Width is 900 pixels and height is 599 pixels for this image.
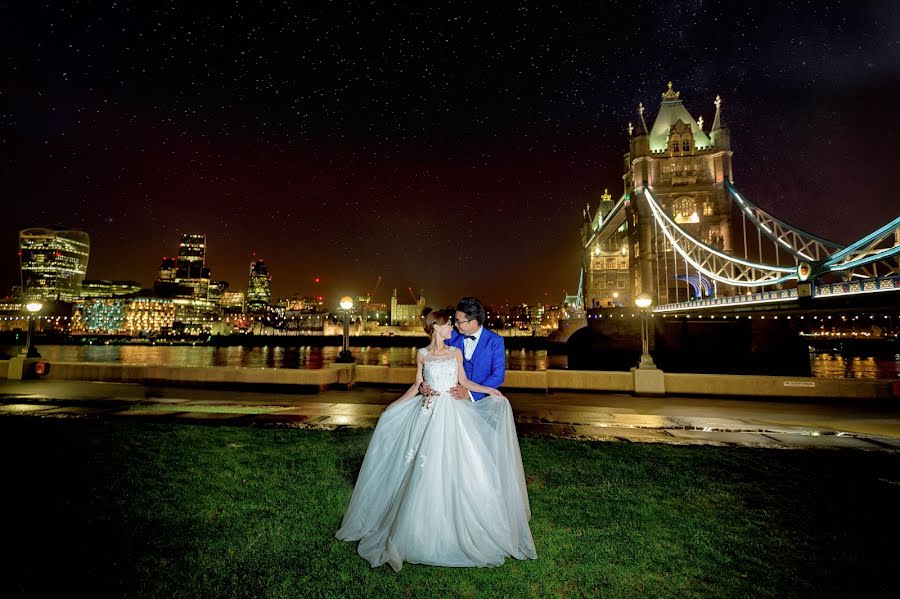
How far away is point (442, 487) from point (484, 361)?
1.26 metres

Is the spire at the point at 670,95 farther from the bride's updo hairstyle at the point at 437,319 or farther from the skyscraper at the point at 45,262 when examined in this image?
the skyscraper at the point at 45,262

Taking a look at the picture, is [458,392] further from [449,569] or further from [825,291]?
[825,291]

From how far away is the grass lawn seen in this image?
3.48m

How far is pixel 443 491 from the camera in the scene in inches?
154

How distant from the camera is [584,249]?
108812 millimetres

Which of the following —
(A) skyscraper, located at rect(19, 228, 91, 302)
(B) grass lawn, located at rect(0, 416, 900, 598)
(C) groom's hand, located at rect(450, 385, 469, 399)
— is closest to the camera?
(B) grass lawn, located at rect(0, 416, 900, 598)

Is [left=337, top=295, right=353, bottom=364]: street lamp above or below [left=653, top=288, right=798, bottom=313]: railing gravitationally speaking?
below

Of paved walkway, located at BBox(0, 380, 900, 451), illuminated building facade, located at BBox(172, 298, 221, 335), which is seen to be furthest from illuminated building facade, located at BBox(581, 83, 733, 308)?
illuminated building facade, located at BBox(172, 298, 221, 335)

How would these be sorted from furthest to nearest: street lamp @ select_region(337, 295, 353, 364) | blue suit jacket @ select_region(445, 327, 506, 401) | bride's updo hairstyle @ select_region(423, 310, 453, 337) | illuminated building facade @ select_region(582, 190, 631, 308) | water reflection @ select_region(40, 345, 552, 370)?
illuminated building facade @ select_region(582, 190, 631, 308) → water reflection @ select_region(40, 345, 552, 370) → street lamp @ select_region(337, 295, 353, 364) → blue suit jacket @ select_region(445, 327, 506, 401) → bride's updo hairstyle @ select_region(423, 310, 453, 337)

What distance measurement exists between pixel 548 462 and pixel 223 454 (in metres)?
4.72

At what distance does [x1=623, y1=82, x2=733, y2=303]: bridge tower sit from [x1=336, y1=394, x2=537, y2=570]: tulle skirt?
71941 mm

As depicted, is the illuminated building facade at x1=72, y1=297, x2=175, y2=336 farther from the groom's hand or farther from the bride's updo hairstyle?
the groom's hand

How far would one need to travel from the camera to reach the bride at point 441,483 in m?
3.79

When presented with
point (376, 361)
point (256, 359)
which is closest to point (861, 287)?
point (376, 361)
